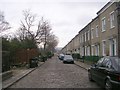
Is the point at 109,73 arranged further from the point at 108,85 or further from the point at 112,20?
the point at 112,20

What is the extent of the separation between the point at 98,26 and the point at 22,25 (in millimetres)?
37641

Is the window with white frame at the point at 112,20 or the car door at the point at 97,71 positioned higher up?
the window with white frame at the point at 112,20

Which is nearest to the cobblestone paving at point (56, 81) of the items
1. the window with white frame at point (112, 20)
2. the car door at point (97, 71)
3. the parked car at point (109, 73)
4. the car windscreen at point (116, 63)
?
the car door at point (97, 71)

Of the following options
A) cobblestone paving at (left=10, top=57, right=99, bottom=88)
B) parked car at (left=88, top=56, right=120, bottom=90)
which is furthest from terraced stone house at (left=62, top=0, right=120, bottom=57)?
parked car at (left=88, top=56, right=120, bottom=90)

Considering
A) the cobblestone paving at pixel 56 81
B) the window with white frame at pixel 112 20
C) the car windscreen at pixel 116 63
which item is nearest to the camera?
the car windscreen at pixel 116 63

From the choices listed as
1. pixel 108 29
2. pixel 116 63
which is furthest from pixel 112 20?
pixel 116 63

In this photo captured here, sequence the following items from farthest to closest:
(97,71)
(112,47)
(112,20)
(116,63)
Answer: (112,47), (112,20), (97,71), (116,63)

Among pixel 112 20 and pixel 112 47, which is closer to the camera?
pixel 112 20

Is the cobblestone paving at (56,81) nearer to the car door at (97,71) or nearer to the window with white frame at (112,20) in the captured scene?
the car door at (97,71)

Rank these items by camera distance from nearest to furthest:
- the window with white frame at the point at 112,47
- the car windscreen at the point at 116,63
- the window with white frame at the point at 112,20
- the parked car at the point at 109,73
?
the parked car at the point at 109,73, the car windscreen at the point at 116,63, the window with white frame at the point at 112,20, the window with white frame at the point at 112,47

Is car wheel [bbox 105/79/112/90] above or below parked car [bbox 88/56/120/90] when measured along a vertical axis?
below

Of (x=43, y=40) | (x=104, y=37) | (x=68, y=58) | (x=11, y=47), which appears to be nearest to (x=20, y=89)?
(x=11, y=47)

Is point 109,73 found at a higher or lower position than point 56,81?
higher

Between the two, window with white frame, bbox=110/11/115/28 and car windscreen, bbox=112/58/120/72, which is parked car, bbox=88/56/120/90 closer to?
car windscreen, bbox=112/58/120/72
